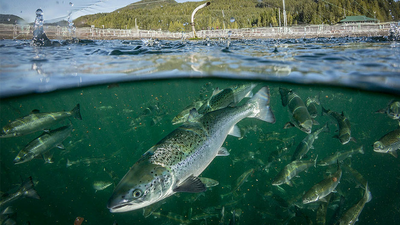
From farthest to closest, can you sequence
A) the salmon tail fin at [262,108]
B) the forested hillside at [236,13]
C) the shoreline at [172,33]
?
the forested hillside at [236,13] → the shoreline at [172,33] → the salmon tail fin at [262,108]

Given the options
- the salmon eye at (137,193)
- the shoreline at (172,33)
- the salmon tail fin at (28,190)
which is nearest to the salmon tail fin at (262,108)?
the salmon eye at (137,193)

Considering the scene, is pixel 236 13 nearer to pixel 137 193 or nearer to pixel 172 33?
pixel 172 33

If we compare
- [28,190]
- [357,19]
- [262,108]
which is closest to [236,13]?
[357,19]

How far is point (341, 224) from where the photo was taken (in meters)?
4.97

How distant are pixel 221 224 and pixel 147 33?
24141 millimetres

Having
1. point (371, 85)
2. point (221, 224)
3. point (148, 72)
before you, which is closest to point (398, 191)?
point (371, 85)

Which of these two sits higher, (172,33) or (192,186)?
(172,33)

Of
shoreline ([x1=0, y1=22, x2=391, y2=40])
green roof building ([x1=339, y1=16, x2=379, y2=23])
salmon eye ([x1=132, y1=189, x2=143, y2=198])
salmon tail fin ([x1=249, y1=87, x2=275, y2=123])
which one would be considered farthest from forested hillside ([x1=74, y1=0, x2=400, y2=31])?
salmon eye ([x1=132, y1=189, x2=143, y2=198])

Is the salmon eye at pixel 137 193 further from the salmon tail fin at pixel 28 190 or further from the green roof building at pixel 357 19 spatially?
the green roof building at pixel 357 19

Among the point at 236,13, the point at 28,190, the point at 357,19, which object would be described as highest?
the point at 236,13

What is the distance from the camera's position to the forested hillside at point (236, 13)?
2184cm

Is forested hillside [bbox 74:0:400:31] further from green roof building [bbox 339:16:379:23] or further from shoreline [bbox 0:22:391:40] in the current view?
green roof building [bbox 339:16:379:23]

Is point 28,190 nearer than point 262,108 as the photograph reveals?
No

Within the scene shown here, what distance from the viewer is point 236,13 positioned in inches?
1875
